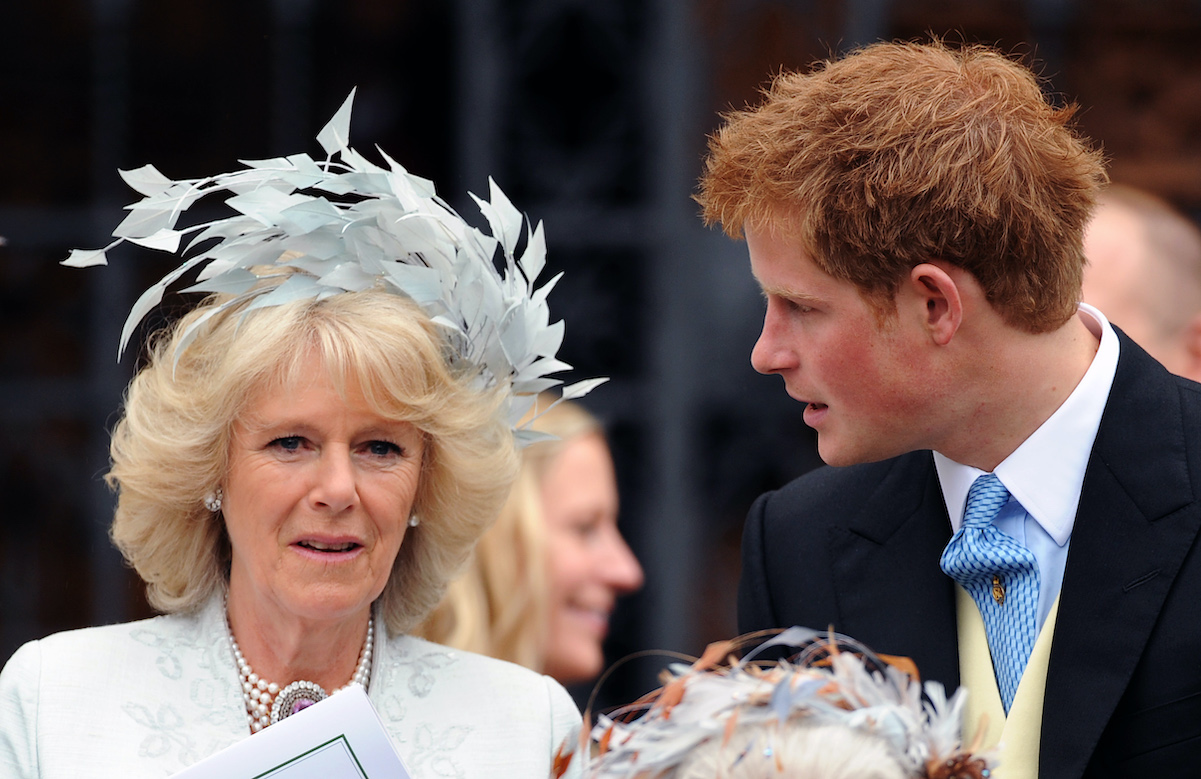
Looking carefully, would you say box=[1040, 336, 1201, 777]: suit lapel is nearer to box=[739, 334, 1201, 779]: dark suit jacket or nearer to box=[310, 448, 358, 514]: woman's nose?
box=[739, 334, 1201, 779]: dark suit jacket

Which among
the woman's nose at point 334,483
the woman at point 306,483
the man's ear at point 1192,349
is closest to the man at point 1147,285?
the man's ear at point 1192,349

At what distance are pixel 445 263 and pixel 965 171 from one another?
91cm

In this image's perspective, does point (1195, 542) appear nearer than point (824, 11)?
Yes

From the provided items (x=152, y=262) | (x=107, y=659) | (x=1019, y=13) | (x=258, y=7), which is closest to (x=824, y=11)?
(x=1019, y=13)

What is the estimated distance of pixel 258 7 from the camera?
5406 mm

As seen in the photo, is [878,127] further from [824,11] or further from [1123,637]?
[824,11]

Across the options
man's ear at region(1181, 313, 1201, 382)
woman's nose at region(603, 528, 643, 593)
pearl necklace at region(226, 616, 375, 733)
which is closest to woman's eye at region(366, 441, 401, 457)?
pearl necklace at region(226, 616, 375, 733)

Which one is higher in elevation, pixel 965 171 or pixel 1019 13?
pixel 1019 13

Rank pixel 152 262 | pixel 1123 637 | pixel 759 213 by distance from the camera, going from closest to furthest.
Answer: pixel 1123 637
pixel 759 213
pixel 152 262

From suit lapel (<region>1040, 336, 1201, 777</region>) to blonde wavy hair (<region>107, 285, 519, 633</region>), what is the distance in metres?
1.04

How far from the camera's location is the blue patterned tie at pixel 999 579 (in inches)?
102

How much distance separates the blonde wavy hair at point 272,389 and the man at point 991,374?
0.56m

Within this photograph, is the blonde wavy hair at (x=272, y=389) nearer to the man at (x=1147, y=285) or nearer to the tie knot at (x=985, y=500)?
the tie knot at (x=985, y=500)

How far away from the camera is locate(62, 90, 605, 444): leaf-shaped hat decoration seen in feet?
8.71
